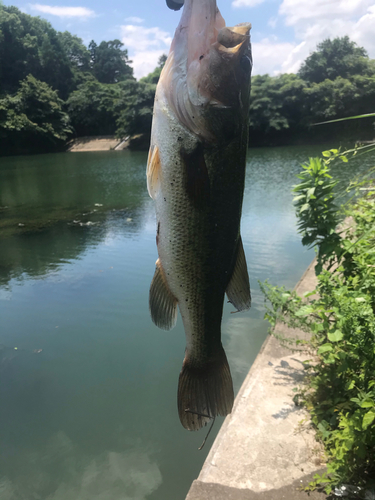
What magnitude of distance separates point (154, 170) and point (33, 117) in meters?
43.0

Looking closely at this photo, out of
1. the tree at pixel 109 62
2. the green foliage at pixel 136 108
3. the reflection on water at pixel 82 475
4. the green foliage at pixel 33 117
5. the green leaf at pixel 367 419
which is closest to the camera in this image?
the green leaf at pixel 367 419

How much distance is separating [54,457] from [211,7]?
453cm

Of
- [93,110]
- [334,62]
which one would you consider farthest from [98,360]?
[334,62]

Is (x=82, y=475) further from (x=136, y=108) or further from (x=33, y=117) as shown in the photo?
(x=33, y=117)

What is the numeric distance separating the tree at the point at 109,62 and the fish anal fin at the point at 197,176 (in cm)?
6822

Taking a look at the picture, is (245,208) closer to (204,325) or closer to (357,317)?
(357,317)

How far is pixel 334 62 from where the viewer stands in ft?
130

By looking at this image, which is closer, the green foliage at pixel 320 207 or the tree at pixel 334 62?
the green foliage at pixel 320 207

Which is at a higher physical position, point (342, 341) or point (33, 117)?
point (33, 117)

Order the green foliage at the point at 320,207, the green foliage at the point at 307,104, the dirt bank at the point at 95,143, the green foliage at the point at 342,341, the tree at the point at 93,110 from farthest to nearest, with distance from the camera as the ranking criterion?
the tree at the point at 93,110 → the dirt bank at the point at 95,143 → the green foliage at the point at 307,104 → the green foliage at the point at 320,207 → the green foliage at the point at 342,341

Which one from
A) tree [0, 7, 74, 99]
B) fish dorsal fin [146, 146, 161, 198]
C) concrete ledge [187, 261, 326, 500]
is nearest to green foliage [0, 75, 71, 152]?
tree [0, 7, 74, 99]

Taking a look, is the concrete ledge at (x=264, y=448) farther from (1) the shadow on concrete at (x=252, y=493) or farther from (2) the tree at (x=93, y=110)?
(2) the tree at (x=93, y=110)

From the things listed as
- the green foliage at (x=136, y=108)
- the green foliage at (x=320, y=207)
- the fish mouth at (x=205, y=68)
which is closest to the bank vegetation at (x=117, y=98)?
the green foliage at (x=136, y=108)

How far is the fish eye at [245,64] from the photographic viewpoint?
1.14 m
